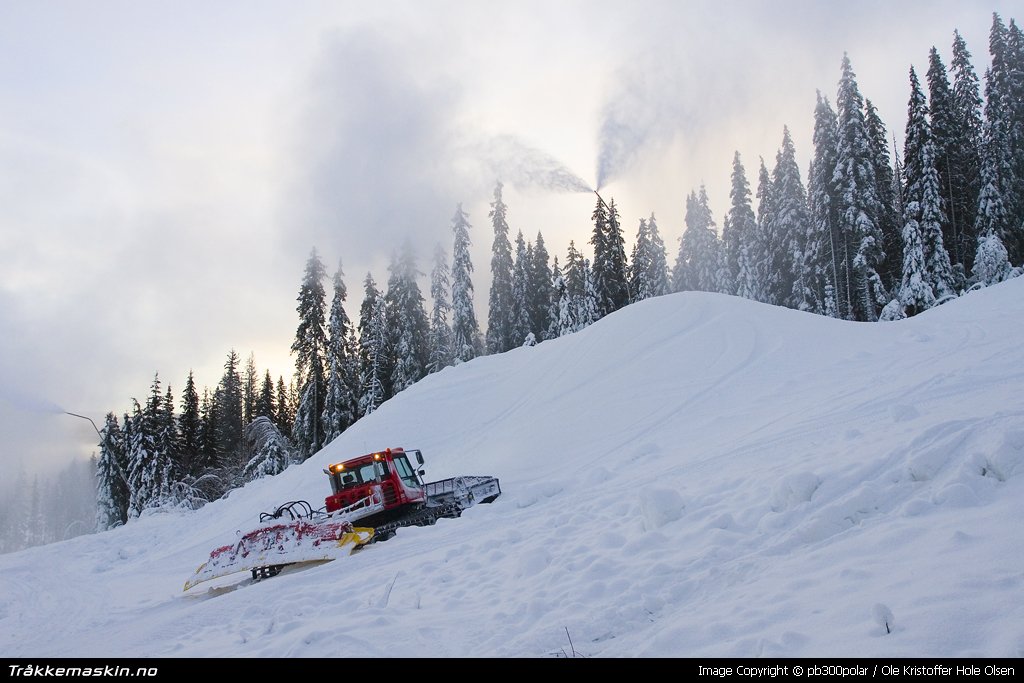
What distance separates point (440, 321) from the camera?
160 ft

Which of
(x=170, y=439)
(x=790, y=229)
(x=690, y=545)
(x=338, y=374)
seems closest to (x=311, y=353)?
(x=338, y=374)

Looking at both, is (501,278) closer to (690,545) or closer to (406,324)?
(406,324)

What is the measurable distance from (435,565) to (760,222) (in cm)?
5202

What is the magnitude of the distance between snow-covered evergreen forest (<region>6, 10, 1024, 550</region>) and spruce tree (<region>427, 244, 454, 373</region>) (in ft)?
0.38

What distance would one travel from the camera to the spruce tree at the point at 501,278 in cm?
5297

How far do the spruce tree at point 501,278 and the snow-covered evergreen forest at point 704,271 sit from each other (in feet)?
0.42

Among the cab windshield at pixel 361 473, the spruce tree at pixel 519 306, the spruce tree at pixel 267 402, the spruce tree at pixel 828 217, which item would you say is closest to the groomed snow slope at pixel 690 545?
the cab windshield at pixel 361 473

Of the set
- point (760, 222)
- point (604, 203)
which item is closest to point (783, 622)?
point (604, 203)

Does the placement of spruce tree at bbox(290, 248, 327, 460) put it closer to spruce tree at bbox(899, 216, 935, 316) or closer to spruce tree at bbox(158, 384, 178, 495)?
spruce tree at bbox(158, 384, 178, 495)

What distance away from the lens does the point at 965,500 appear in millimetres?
6039

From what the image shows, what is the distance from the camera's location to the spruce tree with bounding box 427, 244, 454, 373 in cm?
4672

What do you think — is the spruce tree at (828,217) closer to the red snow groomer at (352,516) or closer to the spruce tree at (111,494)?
the red snow groomer at (352,516)

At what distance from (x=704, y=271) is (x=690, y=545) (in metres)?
51.8

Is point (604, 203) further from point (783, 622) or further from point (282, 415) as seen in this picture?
point (783, 622)
